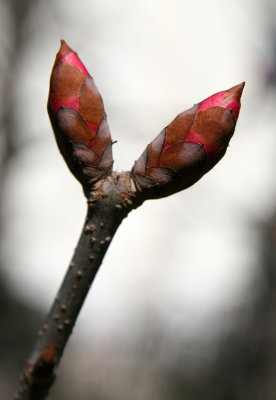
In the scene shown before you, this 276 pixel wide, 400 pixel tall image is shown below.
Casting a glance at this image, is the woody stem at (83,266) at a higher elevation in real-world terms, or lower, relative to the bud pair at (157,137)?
lower

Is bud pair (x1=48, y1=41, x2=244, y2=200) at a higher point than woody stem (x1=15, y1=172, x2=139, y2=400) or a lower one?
higher

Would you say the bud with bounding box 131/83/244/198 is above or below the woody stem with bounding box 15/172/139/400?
above

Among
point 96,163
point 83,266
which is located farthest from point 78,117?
point 83,266

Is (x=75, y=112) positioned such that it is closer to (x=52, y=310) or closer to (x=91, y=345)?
(x=52, y=310)

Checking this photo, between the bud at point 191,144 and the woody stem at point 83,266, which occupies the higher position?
the bud at point 191,144
